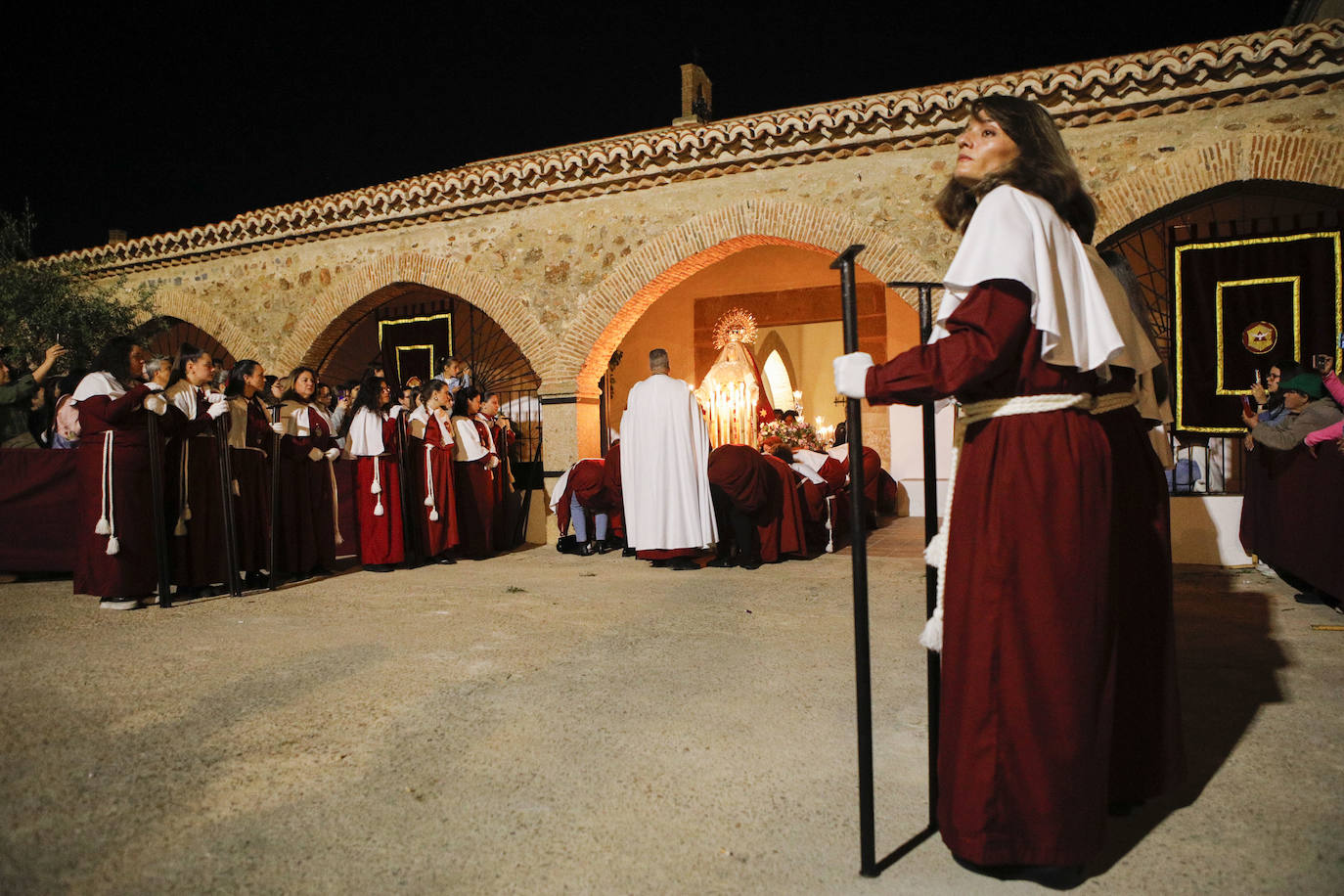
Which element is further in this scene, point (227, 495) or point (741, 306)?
point (741, 306)

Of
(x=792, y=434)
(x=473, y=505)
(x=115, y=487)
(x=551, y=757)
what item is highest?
(x=792, y=434)

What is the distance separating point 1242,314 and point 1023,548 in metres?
7.29

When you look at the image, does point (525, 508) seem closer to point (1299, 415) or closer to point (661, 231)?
point (661, 231)

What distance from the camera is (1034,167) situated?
7.04 ft

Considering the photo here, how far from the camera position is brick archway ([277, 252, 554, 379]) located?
394 inches

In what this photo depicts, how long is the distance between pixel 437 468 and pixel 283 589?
196cm

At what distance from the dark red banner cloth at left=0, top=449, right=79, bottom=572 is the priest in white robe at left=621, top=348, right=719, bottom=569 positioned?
15.2 feet

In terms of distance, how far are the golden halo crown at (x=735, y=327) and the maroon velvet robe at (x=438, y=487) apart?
6582mm

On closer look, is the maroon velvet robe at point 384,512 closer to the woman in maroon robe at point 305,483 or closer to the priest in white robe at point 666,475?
the woman in maroon robe at point 305,483

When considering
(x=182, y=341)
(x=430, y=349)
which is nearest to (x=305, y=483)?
(x=430, y=349)

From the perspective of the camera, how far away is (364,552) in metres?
7.62

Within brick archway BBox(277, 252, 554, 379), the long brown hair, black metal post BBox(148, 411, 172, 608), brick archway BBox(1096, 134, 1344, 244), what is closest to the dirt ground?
black metal post BBox(148, 411, 172, 608)

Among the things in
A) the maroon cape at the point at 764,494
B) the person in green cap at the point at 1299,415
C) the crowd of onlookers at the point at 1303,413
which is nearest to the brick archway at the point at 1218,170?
the crowd of onlookers at the point at 1303,413

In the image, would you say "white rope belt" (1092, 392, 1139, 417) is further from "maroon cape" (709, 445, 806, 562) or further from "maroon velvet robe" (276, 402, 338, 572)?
"maroon velvet robe" (276, 402, 338, 572)
